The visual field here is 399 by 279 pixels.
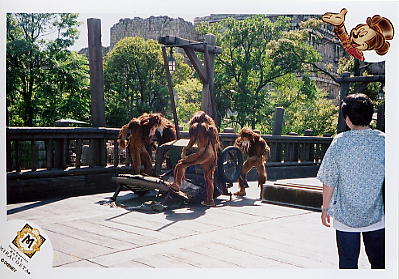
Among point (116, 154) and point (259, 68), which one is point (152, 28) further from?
point (116, 154)

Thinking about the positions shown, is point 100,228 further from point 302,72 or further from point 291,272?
point 302,72

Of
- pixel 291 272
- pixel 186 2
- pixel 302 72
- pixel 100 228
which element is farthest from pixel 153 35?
pixel 291 272

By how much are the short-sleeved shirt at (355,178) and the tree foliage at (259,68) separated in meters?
1.77

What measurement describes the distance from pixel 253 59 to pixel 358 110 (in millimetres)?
2452

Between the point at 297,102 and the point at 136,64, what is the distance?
2546 millimetres

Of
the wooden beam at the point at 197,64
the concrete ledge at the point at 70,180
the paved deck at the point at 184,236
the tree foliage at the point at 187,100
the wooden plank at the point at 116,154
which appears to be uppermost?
the wooden beam at the point at 197,64

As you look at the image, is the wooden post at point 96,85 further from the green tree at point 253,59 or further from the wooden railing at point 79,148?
the green tree at point 253,59

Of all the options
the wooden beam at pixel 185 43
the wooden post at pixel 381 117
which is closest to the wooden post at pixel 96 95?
the wooden beam at pixel 185 43

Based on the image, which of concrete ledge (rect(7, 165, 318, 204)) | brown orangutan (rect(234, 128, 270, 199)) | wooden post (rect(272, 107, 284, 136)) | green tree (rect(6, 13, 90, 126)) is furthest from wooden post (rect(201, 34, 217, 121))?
green tree (rect(6, 13, 90, 126))

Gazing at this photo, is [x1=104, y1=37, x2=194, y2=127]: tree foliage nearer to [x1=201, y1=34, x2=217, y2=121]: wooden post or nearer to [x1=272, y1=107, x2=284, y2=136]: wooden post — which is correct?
[x1=201, y1=34, x2=217, y2=121]: wooden post

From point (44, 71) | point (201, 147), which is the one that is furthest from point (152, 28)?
point (44, 71)

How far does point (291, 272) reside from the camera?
3.80 m

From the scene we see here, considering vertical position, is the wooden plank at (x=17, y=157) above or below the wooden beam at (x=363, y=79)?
below

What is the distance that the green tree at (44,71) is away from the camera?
459cm
